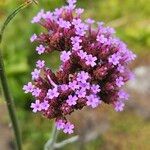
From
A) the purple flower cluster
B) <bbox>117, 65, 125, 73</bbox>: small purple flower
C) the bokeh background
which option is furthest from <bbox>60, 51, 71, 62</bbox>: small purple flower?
the bokeh background

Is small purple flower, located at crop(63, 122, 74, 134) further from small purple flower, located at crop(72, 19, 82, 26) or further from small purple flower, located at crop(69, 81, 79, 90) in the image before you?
small purple flower, located at crop(72, 19, 82, 26)

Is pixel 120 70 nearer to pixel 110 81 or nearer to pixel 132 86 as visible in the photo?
pixel 110 81

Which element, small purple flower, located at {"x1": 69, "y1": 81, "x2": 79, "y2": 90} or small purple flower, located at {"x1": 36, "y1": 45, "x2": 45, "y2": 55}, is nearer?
small purple flower, located at {"x1": 69, "y1": 81, "x2": 79, "y2": 90}

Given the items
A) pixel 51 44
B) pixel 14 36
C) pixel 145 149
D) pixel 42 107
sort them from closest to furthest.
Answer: pixel 42 107 < pixel 51 44 < pixel 145 149 < pixel 14 36

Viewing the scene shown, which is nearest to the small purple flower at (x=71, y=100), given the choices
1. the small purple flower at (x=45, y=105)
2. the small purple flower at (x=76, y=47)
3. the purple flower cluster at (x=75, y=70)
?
the purple flower cluster at (x=75, y=70)

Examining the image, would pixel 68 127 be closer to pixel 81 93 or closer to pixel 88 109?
pixel 81 93

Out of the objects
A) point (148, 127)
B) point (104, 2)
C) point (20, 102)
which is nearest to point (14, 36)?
point (20, 102)

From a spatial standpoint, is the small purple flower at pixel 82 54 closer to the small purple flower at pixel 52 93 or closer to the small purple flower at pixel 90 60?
the small purple flower at pixel 90 60

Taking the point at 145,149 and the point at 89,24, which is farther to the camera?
the point at 145,149
